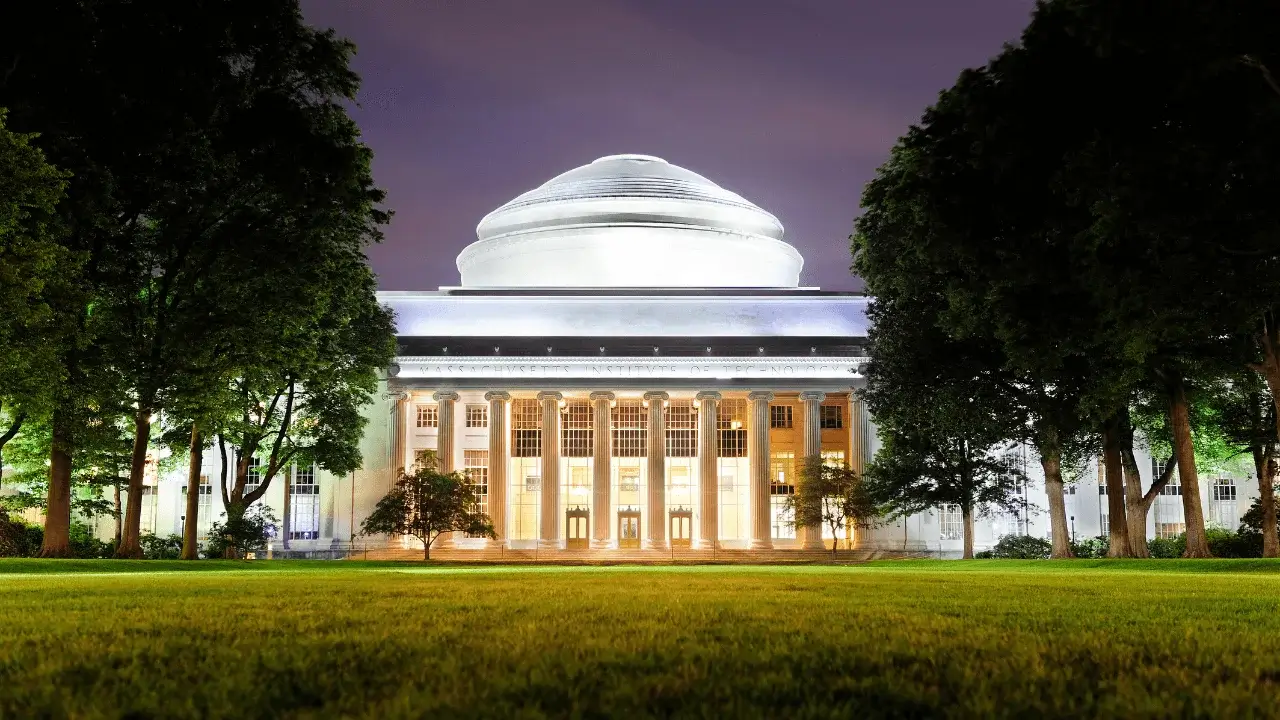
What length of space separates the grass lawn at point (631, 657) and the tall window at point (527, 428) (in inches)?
2788

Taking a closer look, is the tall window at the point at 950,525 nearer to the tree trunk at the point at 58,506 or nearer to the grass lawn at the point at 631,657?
the tree trunk at the point at 58,506

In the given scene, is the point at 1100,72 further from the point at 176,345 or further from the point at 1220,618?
the point at 176,345

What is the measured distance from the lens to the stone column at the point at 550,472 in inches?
3127

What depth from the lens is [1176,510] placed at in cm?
8531

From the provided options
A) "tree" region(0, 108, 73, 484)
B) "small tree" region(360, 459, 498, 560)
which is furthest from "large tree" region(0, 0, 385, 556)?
"small tree" region(360, 459, 498, 560)

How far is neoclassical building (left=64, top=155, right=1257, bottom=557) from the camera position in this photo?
264 feet

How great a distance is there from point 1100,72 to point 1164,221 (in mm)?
3854

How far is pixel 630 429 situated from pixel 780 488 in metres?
11.3

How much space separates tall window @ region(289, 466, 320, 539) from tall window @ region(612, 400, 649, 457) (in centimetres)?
2101

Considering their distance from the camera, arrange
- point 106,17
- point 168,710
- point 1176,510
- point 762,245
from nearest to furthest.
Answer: point 168,710, point 106,17, point 1176,510, point 762,245

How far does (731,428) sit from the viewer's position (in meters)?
84.0

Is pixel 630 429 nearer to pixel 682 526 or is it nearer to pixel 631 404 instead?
pixel 631 404

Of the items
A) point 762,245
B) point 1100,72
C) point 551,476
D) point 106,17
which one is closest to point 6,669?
point 1100,72

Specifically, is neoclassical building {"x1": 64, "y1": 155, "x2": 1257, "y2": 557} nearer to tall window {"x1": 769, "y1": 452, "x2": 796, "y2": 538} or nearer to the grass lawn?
tall window {"x1": 769, "y1": 452, "x2": 796, "y2": 538}
